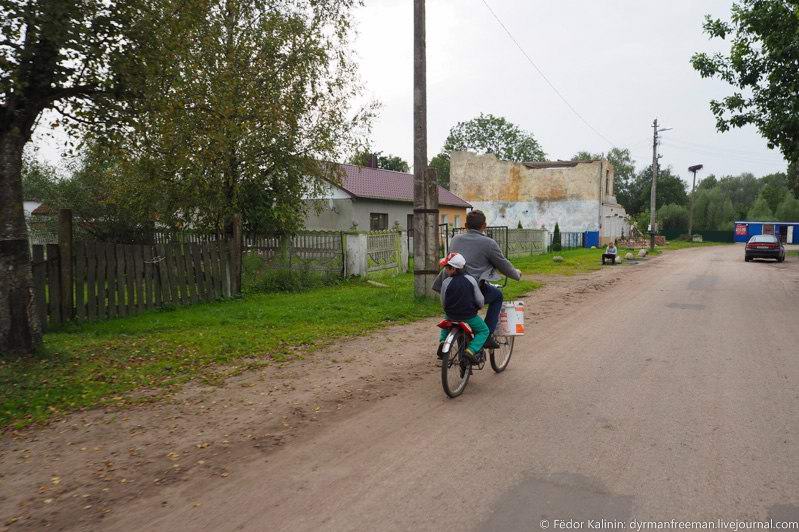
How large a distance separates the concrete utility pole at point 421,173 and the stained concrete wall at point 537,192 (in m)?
36.2

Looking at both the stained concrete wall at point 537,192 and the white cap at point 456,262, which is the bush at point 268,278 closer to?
the white cap at point 456,262

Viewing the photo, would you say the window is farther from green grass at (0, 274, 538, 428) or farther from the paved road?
the paved road

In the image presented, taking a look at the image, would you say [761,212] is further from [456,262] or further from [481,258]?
[456,262]

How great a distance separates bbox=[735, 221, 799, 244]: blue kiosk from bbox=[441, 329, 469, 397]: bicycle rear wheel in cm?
7424

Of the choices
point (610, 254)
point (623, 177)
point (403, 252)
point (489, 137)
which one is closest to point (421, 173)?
point (403, 252)

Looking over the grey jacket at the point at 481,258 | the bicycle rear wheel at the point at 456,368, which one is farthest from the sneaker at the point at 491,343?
the grey jacket at the point at 481,258

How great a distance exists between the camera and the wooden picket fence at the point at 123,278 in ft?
31.2

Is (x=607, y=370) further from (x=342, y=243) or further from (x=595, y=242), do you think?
(x=595, y=242)

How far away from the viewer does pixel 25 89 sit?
7090mm

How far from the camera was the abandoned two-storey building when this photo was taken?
4625cm

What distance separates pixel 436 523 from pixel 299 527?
0.80 m

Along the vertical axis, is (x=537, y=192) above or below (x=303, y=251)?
above

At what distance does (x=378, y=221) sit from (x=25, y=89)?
72.4 feet

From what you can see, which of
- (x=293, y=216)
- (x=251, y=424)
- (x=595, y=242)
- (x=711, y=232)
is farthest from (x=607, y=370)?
(x=711, y=232)
